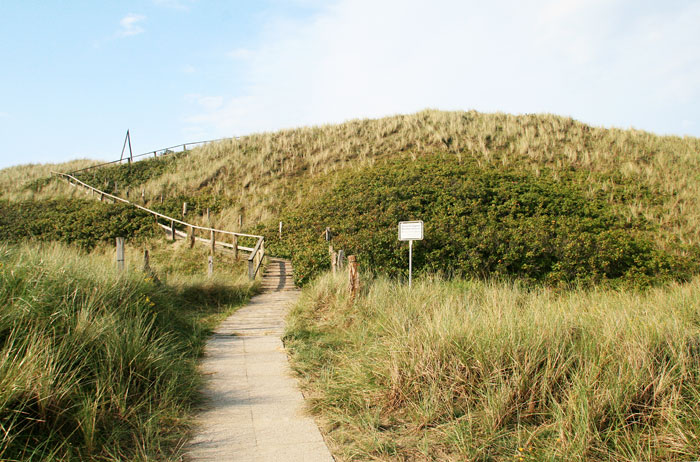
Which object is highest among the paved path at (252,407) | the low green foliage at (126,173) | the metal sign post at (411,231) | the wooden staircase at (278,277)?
the low green foliage at (126,173)

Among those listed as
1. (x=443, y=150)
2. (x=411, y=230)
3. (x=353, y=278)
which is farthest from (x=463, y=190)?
(x=353, y=278)

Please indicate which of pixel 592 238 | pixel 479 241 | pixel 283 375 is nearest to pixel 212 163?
pixel 479 241

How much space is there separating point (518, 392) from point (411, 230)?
6549mm

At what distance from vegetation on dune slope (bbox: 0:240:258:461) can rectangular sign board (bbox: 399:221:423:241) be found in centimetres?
541

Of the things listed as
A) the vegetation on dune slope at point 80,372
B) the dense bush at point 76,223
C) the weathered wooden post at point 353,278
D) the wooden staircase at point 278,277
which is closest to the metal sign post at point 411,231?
the weathered wooden post at point 353,278

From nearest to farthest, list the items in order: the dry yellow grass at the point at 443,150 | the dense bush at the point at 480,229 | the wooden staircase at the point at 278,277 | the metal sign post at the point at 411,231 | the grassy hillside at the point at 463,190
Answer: the metal sign post at the point at 411,231, the dense bush at the point at 480,229, the grassy hillside at the point at 463,190, the wooden staircase at the point at 278,277, the dry yellow grass at the point at 443,150

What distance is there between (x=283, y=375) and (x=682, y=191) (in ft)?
71.0

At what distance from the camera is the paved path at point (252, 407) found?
359 centimetres

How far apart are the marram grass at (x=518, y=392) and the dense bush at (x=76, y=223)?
69.0ft

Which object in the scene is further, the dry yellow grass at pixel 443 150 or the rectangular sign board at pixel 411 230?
the dry yellow grass at pixel 443 150

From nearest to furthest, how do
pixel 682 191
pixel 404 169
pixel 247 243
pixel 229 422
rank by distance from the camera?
1. pixel 229 422
2. pixel 682 191
3. pixel 247 243
4. pixel 404 169

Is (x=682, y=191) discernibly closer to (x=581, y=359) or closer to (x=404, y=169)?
(x=404, y=169)

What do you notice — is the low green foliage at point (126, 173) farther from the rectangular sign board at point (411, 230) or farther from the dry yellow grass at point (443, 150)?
the rectangular sign board at point (411, 230)

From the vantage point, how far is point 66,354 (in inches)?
165
